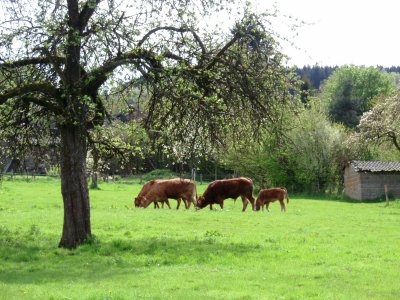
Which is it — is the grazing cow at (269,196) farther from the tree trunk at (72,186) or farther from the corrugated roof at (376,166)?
the tree trunk at (72,186)

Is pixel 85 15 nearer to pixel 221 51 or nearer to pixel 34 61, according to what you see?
pixel 34 61

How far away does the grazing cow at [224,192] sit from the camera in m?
33.5

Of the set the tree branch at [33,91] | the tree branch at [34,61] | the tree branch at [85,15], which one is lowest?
the tree branch at [33,91]

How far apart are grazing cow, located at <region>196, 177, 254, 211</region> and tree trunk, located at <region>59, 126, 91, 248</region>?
682 inches

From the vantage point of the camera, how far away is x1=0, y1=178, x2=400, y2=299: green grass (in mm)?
10227

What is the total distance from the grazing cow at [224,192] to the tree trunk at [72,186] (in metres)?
17.3

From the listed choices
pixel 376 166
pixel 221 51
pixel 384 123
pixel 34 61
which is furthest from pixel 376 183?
pixel 34 61

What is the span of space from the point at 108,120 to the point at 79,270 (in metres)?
5.55

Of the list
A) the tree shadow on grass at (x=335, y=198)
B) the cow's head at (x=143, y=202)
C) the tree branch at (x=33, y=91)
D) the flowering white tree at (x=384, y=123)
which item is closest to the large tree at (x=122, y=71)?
the tree branch at (x=33, y=91)

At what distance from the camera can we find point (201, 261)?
13.5m

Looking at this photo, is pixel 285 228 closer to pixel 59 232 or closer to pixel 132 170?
pixel 132 170

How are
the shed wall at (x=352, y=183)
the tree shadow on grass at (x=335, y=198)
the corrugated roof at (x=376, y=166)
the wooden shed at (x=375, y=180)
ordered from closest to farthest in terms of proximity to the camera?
1. the tree shadow on grass at (x=335, y=198)
2. the corrugated roof at (x=376, y=166)
3. the wooden shed at (x=375, y=180)
4. the shed wall at (x=352, y=183)

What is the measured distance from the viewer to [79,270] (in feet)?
41.7

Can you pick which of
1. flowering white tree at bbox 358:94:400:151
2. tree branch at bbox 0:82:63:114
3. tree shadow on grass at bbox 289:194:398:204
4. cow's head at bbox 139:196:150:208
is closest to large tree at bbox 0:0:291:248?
tree branch at bbox 0:82:63:114
